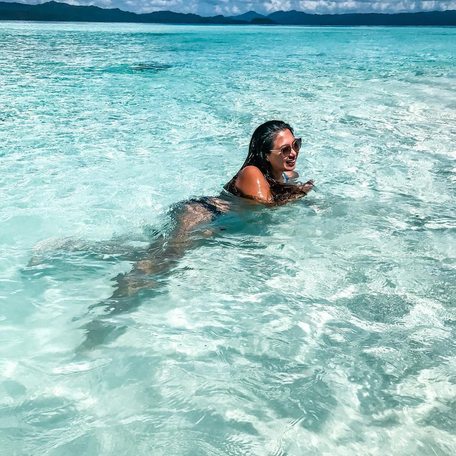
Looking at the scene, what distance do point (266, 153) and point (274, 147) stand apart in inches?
3.6

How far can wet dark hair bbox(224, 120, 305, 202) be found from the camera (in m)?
4.07

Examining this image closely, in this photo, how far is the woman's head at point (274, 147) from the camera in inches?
160

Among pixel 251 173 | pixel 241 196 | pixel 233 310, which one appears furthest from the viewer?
pixel 241 196

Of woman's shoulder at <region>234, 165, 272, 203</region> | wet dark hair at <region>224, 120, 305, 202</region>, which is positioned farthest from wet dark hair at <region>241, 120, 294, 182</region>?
woman's shoulder at <region>234, 165, 272, 203</region>

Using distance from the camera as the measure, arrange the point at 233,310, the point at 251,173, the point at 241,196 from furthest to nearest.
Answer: the point at 241,196 → the point at 251,173 → the point at 233,310

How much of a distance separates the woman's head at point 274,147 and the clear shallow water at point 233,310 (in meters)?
0.55

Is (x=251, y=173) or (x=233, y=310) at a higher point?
(x=251, y=173)

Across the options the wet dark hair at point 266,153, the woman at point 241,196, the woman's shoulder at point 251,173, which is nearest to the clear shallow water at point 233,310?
the woman at point 241,196

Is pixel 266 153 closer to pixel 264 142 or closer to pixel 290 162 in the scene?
pixel 264 142

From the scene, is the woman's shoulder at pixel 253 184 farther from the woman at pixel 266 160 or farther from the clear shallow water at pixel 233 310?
the clear shallow water at pixel 233 310

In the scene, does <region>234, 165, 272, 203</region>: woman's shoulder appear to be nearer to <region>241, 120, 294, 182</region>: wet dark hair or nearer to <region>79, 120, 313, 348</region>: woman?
<region>79, 120, 313, 348</region>: woman

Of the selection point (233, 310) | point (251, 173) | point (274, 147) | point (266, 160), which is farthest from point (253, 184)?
point (233, 310)

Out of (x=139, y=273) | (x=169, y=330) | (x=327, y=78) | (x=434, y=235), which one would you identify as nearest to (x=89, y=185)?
(x=139, y=273)

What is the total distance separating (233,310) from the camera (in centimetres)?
307
